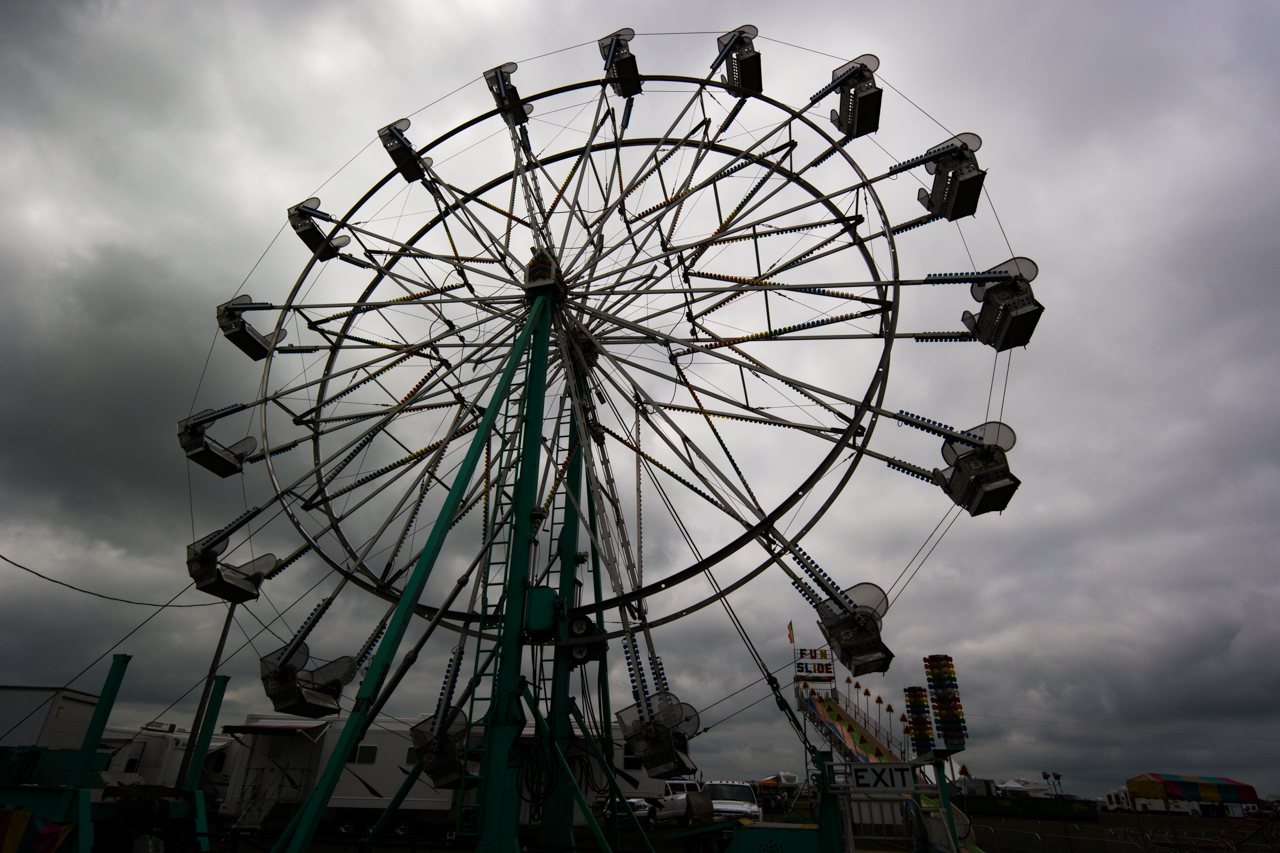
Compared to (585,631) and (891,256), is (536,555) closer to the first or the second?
(585,631)

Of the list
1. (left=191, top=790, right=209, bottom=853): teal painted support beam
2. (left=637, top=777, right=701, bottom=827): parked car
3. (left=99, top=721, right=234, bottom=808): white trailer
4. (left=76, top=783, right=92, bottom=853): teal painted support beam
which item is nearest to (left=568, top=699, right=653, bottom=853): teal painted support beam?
(left=191, top=790, right=209, bottom=853): teal painted support beam

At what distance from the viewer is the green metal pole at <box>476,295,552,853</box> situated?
8.76 metres

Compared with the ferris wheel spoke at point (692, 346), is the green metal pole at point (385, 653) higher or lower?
lower

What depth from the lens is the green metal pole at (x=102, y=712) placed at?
30.5 ft

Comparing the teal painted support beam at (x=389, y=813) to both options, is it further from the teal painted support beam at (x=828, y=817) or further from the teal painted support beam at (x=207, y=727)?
the teal painted support beam at (x=828, y=817)

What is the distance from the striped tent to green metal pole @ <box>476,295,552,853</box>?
154 ft

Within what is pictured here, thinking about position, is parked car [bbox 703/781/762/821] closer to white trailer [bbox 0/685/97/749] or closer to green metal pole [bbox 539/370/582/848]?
green metal pole [bbox 539/370/582/848]

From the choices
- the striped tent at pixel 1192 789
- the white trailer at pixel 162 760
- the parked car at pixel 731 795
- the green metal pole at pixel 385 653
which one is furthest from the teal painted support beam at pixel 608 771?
the striped tent at pixel 1192 789

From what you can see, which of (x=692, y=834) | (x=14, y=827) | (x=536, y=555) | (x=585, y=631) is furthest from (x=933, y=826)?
(x=14, y=827)

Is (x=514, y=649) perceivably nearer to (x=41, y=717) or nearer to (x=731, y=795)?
(x=41, y=717)

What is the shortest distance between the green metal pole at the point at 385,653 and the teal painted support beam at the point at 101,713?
3.39m

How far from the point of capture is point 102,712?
31.2 feet

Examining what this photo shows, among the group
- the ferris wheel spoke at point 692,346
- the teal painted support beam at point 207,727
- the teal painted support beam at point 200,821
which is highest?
the ferris wheel spoke at point 692,346

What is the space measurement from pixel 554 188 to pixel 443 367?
199 inches
